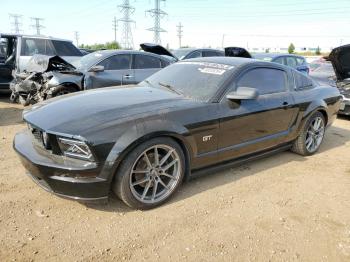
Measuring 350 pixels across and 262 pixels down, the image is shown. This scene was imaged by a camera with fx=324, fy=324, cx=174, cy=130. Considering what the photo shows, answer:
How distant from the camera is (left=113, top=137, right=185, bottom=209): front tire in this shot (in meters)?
3.07

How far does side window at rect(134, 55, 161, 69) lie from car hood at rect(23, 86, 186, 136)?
156 inches

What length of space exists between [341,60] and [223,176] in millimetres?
5520

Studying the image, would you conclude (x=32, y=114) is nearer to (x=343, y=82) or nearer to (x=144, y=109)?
(x=144, y=109)

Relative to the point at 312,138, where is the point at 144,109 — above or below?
above

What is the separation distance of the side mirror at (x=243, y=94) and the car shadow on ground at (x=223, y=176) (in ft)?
3.10

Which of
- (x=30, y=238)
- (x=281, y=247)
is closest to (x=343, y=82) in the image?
(x=281, y=247)

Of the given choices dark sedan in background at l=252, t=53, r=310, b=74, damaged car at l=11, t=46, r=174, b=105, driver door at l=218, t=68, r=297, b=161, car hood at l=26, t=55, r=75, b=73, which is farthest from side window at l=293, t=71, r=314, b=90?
dark sedan in background at l=252, t=53, r=310, b=74

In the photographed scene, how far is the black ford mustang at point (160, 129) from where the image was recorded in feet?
9.59

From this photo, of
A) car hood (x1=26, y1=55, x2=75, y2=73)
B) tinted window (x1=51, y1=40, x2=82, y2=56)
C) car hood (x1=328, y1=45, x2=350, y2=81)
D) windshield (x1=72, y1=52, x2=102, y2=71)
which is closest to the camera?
car hood (x1=26, y1=55, x2=75, y2=73)

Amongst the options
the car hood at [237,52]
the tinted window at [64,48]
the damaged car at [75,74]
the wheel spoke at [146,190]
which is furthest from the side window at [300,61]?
the wheel spoke at [146,190]

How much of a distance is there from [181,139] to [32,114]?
5.22ft

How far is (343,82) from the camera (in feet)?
27.7

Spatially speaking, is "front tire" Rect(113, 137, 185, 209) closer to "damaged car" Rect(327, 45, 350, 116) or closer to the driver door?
the driver door

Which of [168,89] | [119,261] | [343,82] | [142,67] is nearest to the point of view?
[119,261]
